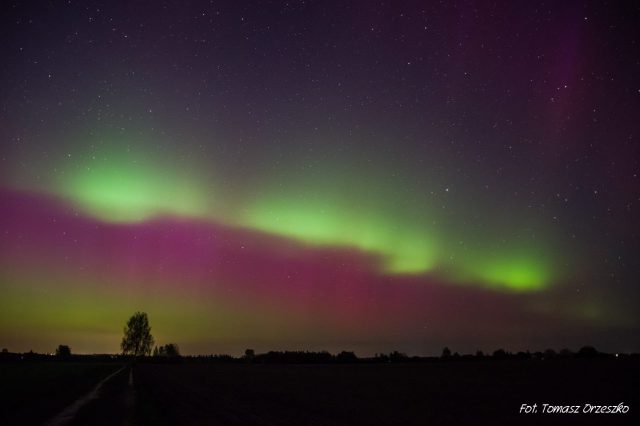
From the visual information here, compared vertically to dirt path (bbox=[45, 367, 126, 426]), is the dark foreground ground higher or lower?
lower

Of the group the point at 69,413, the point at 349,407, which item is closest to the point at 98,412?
the point at 69,413

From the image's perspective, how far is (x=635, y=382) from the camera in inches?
1871

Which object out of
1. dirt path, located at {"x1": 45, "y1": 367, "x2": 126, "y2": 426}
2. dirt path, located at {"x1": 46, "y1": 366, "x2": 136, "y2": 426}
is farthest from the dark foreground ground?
dirt path, located at {"x1": 45, "y1": 367, "x2": 126, "y2": 426}

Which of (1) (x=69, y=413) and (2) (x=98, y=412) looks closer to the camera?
(1) (x=69, y=413)

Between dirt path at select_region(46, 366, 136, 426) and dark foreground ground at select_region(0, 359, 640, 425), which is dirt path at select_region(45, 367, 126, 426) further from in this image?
dark foreground ground at select_region(0, 359, 640, 425)

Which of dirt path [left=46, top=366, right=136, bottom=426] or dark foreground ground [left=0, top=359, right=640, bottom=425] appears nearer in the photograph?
dirt path [left=46, top=366, right=136, bottom=426]

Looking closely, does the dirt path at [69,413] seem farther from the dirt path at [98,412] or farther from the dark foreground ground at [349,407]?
the dark foreground ground at [349,407]

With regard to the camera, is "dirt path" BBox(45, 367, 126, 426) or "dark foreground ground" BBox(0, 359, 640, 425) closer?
"dirt path" BBox(45, 367, 126, 426)

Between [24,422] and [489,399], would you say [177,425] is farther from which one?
[489,399]

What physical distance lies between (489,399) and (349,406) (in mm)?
11883

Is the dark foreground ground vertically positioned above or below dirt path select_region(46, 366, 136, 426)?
below

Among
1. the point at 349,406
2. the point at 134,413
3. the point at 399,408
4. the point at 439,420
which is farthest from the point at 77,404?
the point at 439,420

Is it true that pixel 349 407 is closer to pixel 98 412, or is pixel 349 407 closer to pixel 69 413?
pixel 98 412

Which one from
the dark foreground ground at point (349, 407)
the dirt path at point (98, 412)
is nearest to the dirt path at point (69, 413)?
the dirt path at point (98, 412)
